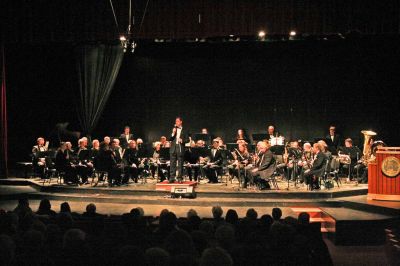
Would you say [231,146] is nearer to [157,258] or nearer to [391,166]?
[391,166]

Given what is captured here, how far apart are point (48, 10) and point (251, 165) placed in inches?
282

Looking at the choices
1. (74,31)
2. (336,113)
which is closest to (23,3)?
(74,31)

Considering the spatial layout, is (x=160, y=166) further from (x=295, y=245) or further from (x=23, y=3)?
(x=295, y=245)

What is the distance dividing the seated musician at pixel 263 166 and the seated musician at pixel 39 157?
6092 mm

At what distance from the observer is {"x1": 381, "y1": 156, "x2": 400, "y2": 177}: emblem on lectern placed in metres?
11.4

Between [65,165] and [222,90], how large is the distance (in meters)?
6.45

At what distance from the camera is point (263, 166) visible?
13.5m

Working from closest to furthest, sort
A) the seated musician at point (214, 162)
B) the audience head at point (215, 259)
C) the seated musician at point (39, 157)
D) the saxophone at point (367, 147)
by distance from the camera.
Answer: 1. the audience head at point (215, 259)
2. the saxophone at point (367, 147)
3. the seated musician at point (214, 162)
4. the seated musician at point (39, 157)

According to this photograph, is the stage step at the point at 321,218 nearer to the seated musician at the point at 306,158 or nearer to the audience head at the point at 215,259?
the seated musician at the point at 306,158

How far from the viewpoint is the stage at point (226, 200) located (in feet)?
37.2

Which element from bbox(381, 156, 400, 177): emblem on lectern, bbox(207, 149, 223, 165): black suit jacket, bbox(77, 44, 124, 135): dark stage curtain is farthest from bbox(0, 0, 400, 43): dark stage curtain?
bbox(381, 156, 400, 177): emblem on lectern

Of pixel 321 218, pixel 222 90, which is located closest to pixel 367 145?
pixel 321 218

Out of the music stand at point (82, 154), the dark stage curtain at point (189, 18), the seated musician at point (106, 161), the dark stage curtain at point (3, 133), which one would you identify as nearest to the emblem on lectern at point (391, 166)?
the dark stage curtain at point (189, 18)

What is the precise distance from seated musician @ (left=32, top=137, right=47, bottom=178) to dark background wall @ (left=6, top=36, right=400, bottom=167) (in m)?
2.21
